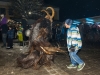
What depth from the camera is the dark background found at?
3503 cm

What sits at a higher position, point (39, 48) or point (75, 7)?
point (75, 7)

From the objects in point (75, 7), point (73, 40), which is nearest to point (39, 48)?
point (73, 40)

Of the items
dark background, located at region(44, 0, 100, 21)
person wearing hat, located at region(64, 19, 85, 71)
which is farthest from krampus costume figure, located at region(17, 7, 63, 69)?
dark background, located at region(44, 0, 100, 21)

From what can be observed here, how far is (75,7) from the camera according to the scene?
39656mm

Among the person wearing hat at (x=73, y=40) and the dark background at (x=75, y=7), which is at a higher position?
the dark background at (x=75, y=7)

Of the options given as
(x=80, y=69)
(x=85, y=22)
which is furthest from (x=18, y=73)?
(x=85, y=22)

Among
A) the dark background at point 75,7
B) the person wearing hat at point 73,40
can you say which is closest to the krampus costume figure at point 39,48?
the person wearing hat at point 73,40

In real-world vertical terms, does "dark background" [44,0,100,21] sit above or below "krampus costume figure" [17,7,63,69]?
above

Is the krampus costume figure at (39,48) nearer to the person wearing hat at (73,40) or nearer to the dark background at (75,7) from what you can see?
the person wearing hat at (73,40)

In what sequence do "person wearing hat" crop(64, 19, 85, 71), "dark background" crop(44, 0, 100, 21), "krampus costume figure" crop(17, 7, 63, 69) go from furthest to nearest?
"dark background" crop(44, 0, 100, 21)
"krampus costume figure" crop(17, 7, 63, 69)
"person wearing hat" crop(64, 19, 85, 71)

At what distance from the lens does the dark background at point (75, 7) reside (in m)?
35.0

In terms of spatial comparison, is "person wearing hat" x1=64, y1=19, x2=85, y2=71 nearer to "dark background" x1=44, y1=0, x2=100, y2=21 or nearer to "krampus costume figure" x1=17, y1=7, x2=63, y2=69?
"krampus costume figure" x1=17, y1=7, x2=63, y2=69

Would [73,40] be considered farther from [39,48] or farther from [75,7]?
[75,7]

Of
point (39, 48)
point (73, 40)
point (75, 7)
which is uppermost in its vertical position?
point (75, 7)
